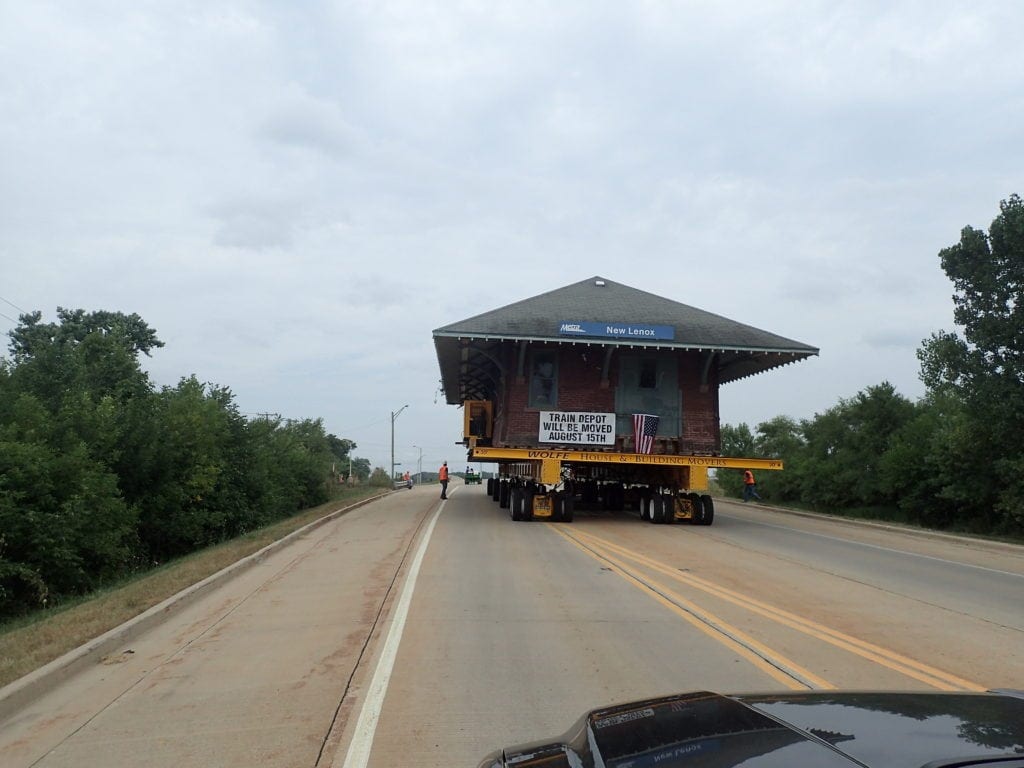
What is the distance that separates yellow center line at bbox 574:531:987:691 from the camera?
6625mm

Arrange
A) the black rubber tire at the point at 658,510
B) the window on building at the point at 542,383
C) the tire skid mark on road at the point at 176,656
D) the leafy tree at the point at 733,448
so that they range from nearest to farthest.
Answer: the tire skid mark on road at the point at 176,656 → the black rubber tire at the point at 658,510 → the window on building at the point at 542,383 → the leafy tree at the point at 733,448

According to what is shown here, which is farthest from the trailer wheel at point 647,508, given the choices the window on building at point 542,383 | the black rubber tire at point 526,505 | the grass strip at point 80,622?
the grass strip at point 80,622

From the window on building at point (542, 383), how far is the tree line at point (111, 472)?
10611 millimetres

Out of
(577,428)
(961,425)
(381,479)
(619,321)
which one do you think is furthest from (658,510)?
(381,479)

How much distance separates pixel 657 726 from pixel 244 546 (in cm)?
1583

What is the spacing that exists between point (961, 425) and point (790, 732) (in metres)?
28.4

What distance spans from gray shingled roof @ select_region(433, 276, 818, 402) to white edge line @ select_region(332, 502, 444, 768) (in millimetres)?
16063

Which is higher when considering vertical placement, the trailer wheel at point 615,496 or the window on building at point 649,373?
the window on building at point 649,373

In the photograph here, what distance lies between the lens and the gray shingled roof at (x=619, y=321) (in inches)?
1031

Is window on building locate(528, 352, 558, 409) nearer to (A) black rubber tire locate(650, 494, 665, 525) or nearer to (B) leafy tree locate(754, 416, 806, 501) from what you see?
(A) black rubber tire locate(650, 494, 665, 525)

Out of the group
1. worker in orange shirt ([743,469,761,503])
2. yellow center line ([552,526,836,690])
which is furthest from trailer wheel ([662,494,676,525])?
worker in orange shirt ([743,469,761,503])

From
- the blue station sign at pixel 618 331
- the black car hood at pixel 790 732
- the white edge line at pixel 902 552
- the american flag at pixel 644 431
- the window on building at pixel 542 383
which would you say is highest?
the blue station sign at pixel 618 331

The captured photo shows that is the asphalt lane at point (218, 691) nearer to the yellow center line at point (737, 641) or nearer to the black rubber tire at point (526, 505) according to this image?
the yellow center line at point (737, 641)

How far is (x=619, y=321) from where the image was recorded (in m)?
27.2
